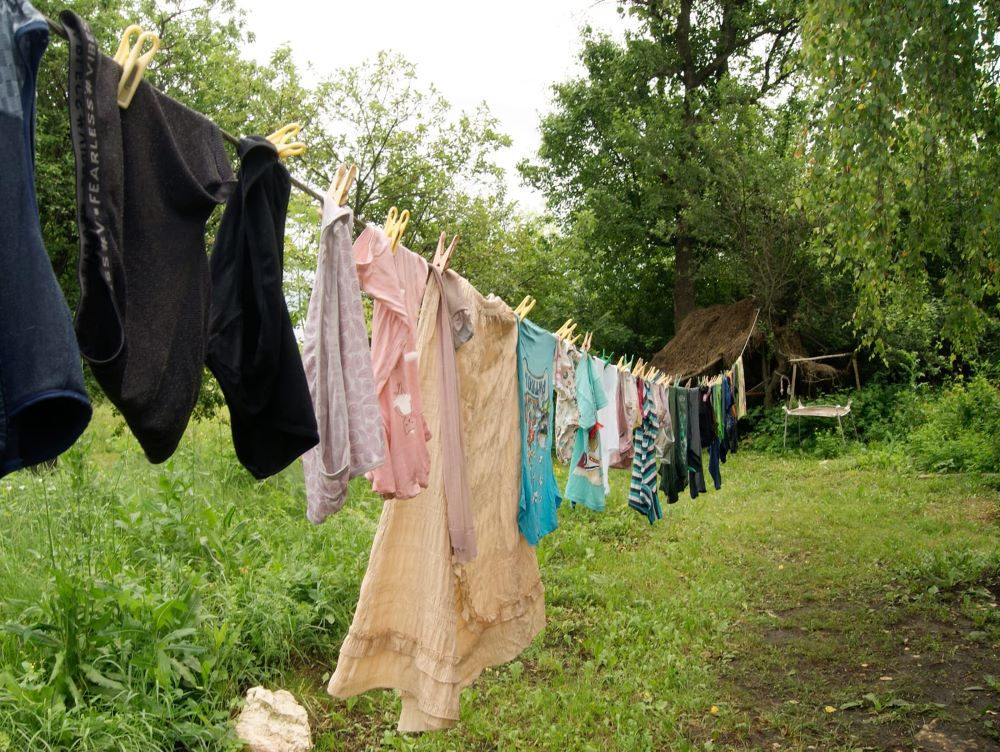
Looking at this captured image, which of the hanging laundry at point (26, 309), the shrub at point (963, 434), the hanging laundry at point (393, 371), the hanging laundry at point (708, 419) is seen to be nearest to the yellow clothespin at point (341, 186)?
the hanging laundry at point (393, 371)

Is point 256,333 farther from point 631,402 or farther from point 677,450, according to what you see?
point 677,450

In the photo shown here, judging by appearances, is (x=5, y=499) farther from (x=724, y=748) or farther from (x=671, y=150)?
(x=671, y=150)

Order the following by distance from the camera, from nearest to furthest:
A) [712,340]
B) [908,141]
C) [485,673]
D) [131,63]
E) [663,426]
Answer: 1. [131,63]
2. [485,673]
3. [908,141]
4. [663,426]
5. [712,340]

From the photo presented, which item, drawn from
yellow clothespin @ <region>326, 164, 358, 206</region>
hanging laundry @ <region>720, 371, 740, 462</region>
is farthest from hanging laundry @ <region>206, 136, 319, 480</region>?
hanging laundry @ <region>720, 371, 740, 462</region>

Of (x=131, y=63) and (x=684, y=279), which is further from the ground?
(x=684, y=279)

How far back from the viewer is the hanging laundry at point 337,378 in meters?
1.79

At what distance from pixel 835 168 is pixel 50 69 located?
639 cm

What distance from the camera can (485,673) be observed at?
4.73 m

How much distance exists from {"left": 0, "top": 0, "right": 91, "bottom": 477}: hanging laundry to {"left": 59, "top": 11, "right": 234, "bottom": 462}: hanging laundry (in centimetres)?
8

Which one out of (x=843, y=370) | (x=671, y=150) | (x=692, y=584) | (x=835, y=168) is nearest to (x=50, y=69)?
(x=835, y=168)

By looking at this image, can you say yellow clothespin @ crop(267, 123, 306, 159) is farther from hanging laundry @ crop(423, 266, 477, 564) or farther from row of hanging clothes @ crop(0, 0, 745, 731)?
hanging laundry @ crop(423, 266, 477, 564)

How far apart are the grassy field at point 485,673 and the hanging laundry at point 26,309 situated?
237 centimetres

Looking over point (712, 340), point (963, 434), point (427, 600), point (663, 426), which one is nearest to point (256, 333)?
point (427, 600)

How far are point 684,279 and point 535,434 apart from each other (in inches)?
521
